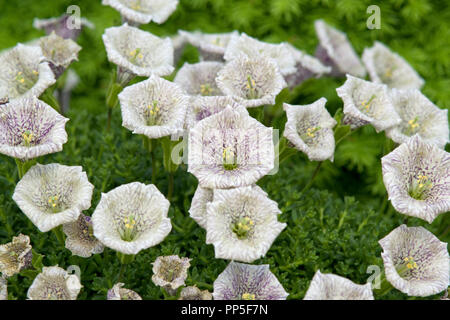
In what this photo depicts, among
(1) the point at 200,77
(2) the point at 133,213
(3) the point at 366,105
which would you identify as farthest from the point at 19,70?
(3) the point at 366,105

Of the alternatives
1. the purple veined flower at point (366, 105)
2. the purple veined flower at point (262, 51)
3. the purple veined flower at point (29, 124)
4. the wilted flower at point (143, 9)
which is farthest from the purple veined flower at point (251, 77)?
the purple veined flower at point (29, 124)

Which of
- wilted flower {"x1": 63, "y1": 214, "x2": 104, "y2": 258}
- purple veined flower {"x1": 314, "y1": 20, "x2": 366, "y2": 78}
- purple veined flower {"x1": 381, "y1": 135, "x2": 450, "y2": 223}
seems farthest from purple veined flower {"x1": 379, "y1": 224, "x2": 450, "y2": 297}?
purple veined flower {"x1": 314, "y1": 20, "x2": 366, "y2": 78}

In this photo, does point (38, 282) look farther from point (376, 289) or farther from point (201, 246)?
point (376, 289)

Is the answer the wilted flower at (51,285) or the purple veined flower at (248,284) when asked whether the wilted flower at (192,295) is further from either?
the wilted flower at (51,285)

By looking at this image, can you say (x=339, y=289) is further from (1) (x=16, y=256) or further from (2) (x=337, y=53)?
(2) (x=337, y=53)
